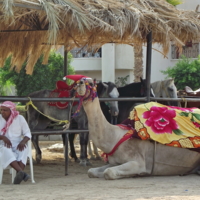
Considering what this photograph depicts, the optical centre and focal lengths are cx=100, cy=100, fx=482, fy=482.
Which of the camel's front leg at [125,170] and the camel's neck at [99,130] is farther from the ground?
the camel's neck at [99,130]

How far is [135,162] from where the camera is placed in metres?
7.30

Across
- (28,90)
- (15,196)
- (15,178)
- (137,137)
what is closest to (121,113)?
(137,137)

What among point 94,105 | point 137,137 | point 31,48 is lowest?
point 137,137

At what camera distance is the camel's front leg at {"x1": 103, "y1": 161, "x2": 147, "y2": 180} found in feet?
23.2

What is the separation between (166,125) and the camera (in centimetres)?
766

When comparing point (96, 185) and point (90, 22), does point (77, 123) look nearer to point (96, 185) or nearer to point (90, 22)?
point (90, 22)

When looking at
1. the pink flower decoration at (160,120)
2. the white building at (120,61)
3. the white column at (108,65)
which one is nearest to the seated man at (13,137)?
the pink flower decoration at (160,120)

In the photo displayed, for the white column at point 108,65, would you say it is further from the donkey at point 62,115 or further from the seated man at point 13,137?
the seated man at point 13,137

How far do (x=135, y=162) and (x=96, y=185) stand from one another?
2.87 ft

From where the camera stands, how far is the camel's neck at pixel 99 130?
23.8ft

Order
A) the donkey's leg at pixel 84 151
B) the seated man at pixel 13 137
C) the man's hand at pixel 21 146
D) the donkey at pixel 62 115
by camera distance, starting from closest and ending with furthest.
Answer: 1. the seated man at pixel 13 137
2. the man's hand at pixel 21 146
3. the donkey's leg at pixel 84 151
4. the donkey at pixel 62 115

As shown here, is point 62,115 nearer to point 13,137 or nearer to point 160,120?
point 13,137

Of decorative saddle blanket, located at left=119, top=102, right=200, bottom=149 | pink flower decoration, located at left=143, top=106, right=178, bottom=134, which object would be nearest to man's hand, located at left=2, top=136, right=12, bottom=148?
decorative saddle blanket, located at left=119, top=102, right=200, bottom=149

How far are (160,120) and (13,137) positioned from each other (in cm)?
232
